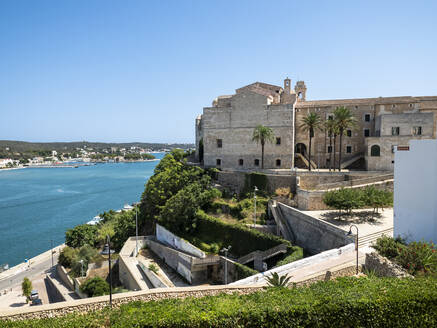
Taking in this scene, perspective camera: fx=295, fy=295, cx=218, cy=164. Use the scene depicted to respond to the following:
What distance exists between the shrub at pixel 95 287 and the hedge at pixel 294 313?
13.3m

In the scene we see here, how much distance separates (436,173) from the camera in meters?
14.3

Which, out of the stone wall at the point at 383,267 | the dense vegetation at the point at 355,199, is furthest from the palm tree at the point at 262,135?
the stone wall at the point at 383,267

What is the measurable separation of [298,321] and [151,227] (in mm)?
28161

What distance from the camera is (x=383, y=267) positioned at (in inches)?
480

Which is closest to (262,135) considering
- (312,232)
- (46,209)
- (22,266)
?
(312,232)

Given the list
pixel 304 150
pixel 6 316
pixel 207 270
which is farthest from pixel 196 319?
pixel 304 150

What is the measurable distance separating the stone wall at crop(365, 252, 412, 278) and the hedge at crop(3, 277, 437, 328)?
7.48ft

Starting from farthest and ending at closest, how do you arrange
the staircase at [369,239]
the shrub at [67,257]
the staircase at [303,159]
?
the staircase at [303,159] < the shrub at [67,257] < the staircase at [369,239]

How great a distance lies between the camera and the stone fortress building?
3241 cm

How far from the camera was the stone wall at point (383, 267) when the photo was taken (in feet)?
37.1

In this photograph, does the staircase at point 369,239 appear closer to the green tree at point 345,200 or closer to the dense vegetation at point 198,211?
the green tree at point 345,200

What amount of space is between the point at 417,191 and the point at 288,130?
2025 centimetres

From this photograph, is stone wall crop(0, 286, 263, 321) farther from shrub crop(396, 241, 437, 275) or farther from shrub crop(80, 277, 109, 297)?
shrub crop(80, 277, 109, 297)

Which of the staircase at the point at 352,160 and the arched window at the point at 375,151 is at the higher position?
the arched window at the point at 375,151
